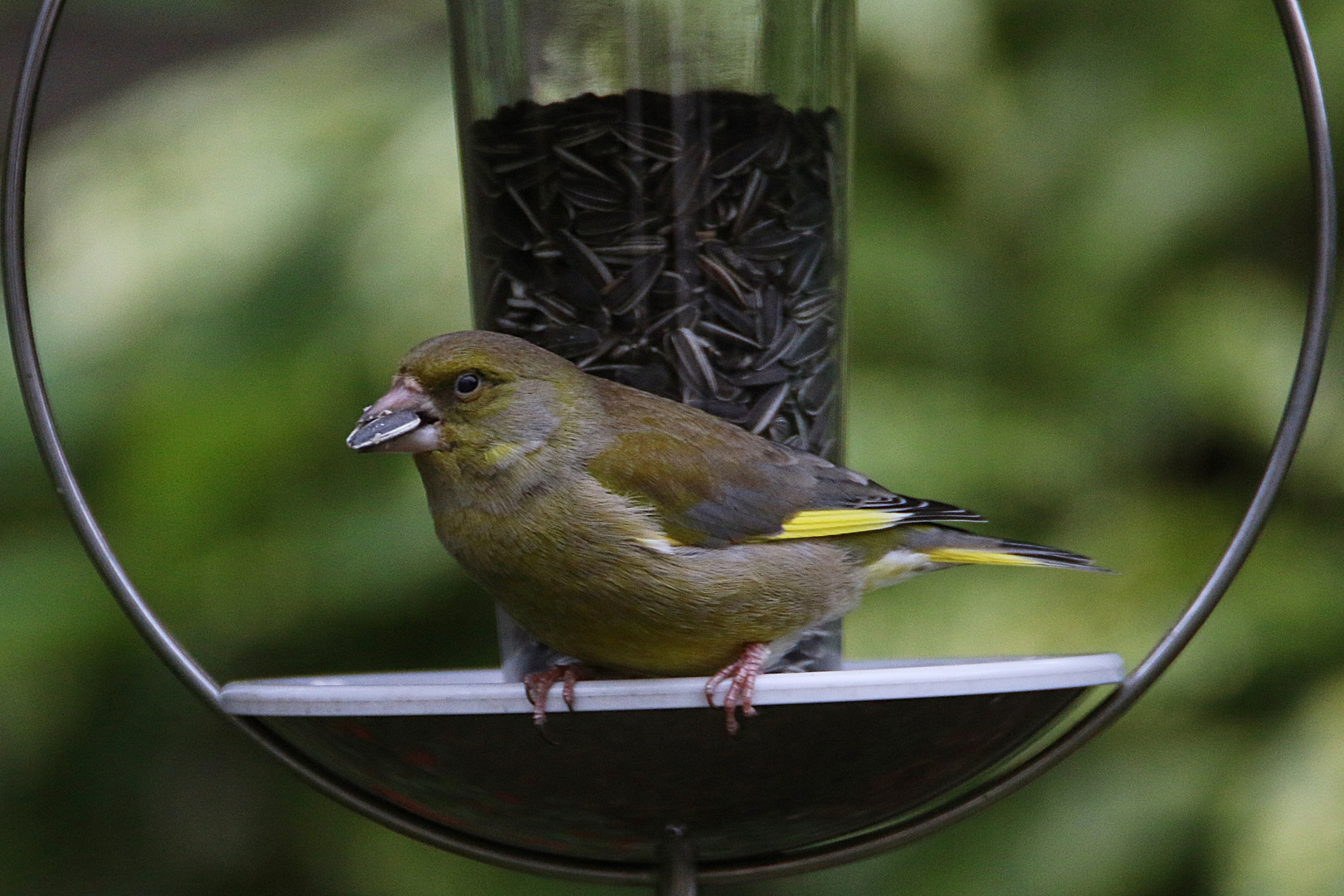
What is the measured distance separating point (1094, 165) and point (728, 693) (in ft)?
10.9

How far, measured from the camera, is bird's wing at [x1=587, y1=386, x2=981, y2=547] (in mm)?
2732

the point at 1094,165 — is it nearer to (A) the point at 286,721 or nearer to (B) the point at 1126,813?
(B) the point at 1126,813

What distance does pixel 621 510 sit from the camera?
2670mm

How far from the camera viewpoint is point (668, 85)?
285 centimetres

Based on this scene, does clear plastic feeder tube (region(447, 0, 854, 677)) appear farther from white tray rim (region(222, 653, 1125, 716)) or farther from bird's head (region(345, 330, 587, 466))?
white tray rim (region(222, 653, 1125, 716))

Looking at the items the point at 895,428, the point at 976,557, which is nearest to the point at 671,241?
the point at 976,557

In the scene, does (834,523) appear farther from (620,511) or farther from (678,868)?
(678,868)

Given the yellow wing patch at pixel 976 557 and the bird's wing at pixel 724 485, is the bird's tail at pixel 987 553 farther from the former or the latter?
the bird's wing at pixel 724 485

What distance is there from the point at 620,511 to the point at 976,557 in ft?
2.74

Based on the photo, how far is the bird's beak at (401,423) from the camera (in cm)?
260

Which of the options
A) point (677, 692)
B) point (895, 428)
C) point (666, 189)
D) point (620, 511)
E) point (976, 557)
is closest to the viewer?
point (677, 692)

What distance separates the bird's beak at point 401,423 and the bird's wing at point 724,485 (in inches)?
12.1

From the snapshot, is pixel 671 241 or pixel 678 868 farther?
pixel 671 241

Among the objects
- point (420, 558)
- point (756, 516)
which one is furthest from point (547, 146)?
point (420, 558)
